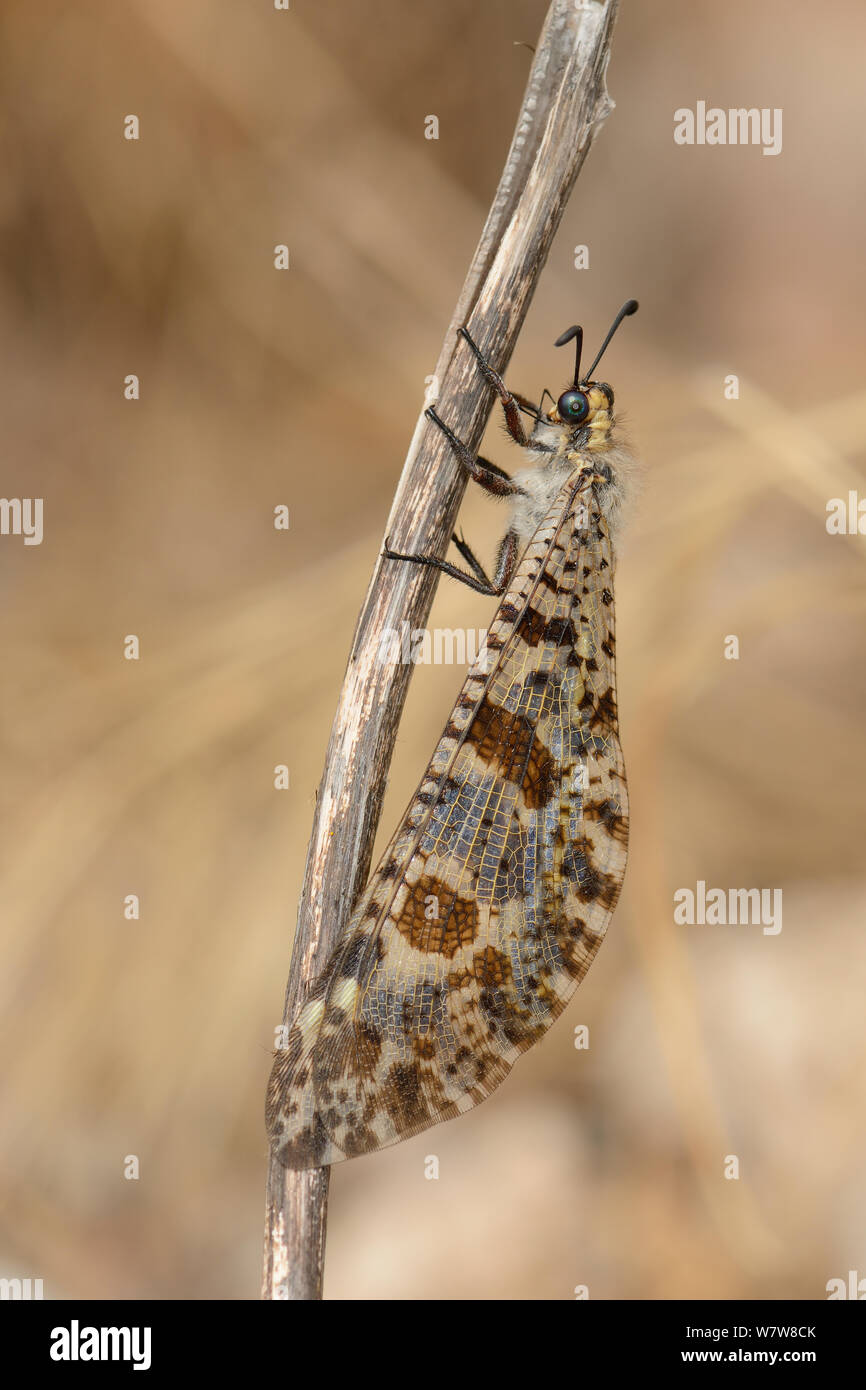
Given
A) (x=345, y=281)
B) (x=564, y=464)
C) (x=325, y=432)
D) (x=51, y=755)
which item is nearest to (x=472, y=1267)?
(x=51, y=755)

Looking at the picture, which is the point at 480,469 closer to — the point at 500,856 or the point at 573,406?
the point at 573,406

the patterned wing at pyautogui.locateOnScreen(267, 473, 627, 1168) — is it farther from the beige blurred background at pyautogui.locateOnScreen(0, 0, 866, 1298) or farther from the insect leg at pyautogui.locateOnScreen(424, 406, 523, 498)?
the beige blurred background at pyautogui.locateOnScreen(0, 0, 866, 1298)

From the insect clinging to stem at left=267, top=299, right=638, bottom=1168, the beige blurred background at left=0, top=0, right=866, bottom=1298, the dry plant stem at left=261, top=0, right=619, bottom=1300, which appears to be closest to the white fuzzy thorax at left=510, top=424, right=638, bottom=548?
the insect clinging to stem at left=267, top=299, right=638, bottom=1168

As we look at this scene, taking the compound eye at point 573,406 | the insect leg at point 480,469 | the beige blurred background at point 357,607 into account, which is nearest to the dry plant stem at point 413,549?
the insect leg at point 480,469

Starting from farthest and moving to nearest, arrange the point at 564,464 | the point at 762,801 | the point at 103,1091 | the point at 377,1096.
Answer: the point at 762,801 → the point at 103,1091 → the point at 564,464 → the point at 377,1096

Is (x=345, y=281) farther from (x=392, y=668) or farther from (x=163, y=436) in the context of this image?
(x=392, y=668)

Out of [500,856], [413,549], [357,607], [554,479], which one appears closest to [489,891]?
[500,856]
